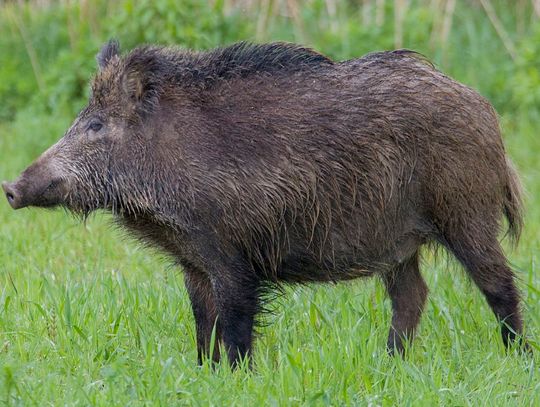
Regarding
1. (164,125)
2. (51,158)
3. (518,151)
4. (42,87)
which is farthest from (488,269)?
(42,87)

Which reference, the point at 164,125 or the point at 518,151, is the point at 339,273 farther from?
the point at 518,151

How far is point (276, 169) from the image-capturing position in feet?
15.9

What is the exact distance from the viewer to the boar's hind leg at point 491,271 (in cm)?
508

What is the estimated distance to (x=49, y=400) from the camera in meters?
4.02

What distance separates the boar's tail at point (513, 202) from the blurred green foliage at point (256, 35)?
406 centimetres

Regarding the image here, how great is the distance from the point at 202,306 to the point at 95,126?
97 centimetres

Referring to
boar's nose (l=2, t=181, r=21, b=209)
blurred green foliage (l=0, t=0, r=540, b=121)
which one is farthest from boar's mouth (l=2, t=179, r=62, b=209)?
blurred green foliage (l=0, t=0, r=540, b=121)

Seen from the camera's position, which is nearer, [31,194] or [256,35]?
[31,194]

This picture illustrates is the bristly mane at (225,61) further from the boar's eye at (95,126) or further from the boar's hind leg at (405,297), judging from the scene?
the boar's hind leg at (405,297)

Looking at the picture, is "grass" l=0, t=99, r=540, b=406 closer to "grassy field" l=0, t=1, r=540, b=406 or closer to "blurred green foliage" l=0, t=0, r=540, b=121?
"grassy field" l=0, t=1, r=540, b=406

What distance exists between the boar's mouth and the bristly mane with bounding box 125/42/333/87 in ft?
2.16

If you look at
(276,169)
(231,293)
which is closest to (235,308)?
(231,293)

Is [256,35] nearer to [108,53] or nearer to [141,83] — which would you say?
[108,53]

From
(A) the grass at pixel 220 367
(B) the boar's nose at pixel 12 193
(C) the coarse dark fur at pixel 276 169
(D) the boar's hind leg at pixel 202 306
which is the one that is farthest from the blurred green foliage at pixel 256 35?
(B) the boar's nose at pixel 12 193
